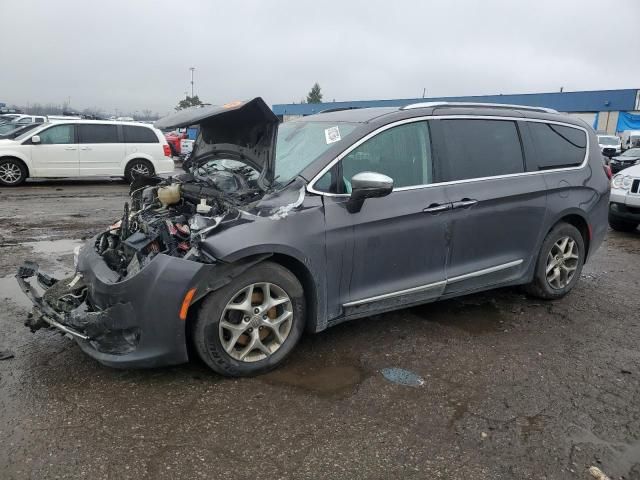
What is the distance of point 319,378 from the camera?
11.3ft

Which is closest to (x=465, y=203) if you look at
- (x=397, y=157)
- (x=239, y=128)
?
(x=397, y=157)

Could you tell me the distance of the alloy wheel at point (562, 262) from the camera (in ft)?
16.1

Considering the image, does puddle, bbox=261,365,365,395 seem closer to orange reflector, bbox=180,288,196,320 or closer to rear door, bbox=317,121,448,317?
rear door, bbox=317,121,448,317

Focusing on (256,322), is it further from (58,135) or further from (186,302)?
(58,135)

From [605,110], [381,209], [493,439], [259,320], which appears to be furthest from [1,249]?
[605,110]

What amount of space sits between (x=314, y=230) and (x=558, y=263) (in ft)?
9.00

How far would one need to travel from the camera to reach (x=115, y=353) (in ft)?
10.3

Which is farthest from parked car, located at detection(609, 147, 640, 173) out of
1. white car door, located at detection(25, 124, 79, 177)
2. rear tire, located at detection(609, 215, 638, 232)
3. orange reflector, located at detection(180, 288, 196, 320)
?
orange reflector, located at detection(180, 288, 196, 320)

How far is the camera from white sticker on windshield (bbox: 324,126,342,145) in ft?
12.5

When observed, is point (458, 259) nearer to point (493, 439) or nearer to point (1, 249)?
point (493, 439)

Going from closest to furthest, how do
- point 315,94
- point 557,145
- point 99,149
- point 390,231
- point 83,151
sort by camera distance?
point 390,231, point 557,145, point 83,151, point 99,149, point 315,94

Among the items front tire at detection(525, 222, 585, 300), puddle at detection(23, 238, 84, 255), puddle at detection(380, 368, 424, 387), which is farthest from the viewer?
puddle at detection(23, 238, 84, 255)

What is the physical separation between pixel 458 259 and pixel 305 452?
81.5 inches

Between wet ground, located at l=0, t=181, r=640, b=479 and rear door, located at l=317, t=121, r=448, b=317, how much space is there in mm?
461
